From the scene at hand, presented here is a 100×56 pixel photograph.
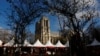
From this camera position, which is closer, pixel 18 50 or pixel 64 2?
pixel 64 2

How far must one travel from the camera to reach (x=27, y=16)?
20.2 metres

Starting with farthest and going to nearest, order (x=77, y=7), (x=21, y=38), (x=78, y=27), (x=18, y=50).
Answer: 1. (x=18, y=50)
2. (x=21, y=38)
3. (x=77, y=7)
4. (x=78, y=27)

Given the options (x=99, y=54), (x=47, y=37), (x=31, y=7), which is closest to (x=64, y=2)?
(x=31, y=7)

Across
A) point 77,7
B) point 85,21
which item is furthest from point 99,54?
point 77,7

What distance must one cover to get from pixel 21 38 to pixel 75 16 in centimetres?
512

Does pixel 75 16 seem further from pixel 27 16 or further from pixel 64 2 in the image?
pixel 27 16

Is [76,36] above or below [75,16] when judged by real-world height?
below

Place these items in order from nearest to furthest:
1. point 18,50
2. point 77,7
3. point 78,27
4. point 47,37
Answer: point 78,27, point 77,7, point 18,50, point 47,37

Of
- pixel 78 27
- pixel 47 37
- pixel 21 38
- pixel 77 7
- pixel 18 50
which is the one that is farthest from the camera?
pixel 47 37

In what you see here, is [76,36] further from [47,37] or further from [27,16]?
[47,37]

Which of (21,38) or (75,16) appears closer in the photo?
(75,16)

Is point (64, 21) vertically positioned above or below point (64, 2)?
below

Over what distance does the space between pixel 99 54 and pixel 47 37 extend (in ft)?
387

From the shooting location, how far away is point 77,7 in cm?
1842
